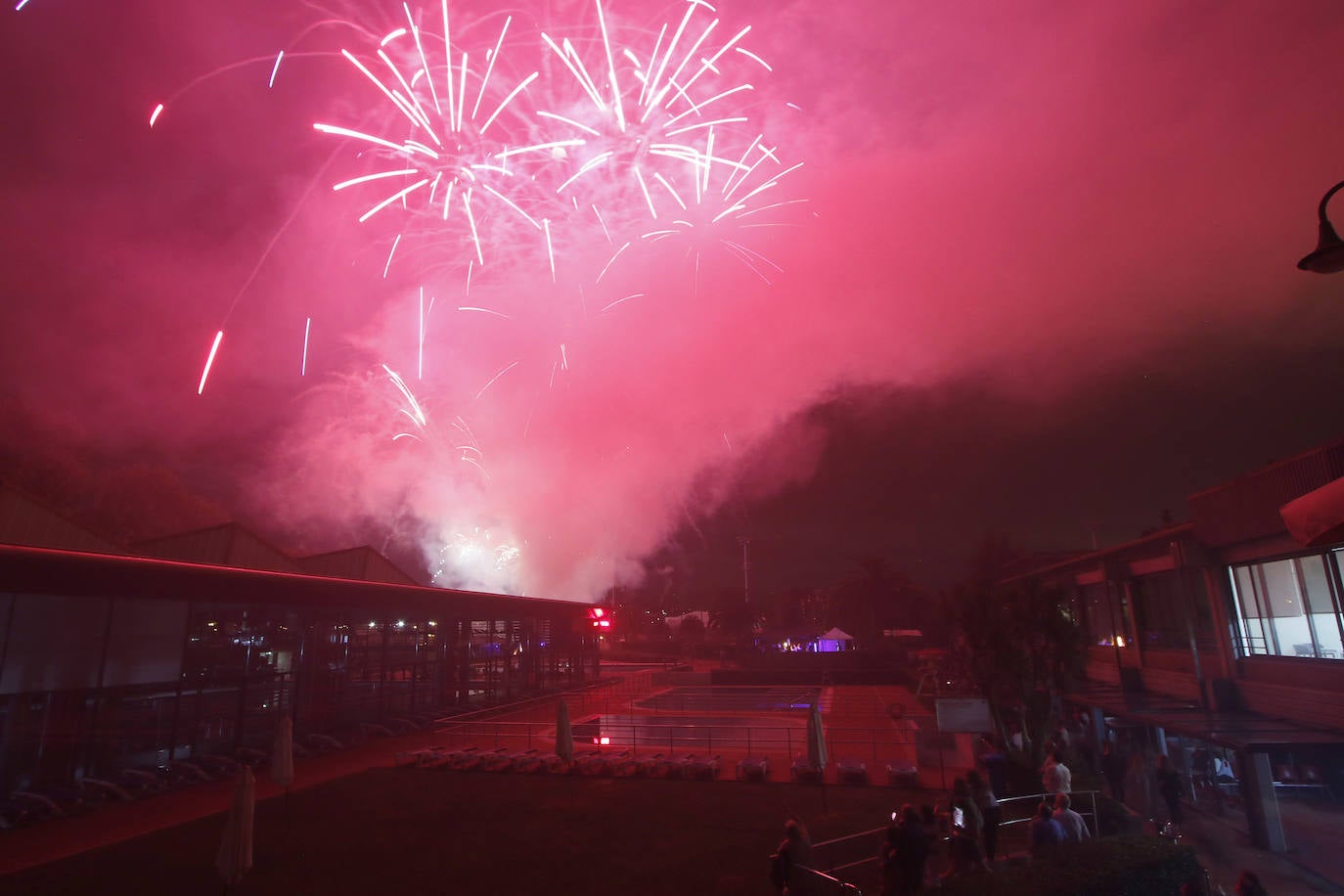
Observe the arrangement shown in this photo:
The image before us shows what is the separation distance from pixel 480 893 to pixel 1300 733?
1497 centimetres

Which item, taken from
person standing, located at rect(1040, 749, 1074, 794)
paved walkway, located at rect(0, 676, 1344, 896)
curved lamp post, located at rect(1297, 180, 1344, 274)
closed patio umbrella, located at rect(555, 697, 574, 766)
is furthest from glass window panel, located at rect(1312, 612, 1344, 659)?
closed patio umbrella, located at rect(555, 697, 574, 766)

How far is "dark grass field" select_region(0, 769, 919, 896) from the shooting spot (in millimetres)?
10266

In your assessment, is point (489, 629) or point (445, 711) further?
point (489, 629)

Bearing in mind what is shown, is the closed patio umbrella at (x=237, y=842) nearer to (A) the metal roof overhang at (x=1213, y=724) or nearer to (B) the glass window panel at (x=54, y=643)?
(B) the glass window panel at (x=54, y=643)

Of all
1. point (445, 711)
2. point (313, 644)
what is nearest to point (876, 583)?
point (445, 711)

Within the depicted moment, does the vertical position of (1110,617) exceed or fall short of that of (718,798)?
it exceeds it

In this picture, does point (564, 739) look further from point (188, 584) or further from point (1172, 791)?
point (1172, 791)

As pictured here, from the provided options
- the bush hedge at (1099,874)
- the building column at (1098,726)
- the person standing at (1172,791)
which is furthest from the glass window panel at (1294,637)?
the bush hedge at (1099,874)

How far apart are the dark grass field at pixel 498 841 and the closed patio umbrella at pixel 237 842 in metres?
0.99

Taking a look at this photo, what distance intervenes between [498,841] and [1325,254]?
1326 cm

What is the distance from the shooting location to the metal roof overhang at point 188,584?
43.2ft

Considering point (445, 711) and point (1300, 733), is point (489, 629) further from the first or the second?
point (1300, 733)

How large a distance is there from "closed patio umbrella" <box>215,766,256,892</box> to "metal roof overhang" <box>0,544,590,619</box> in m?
6.78

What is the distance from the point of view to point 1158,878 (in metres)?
6.63
